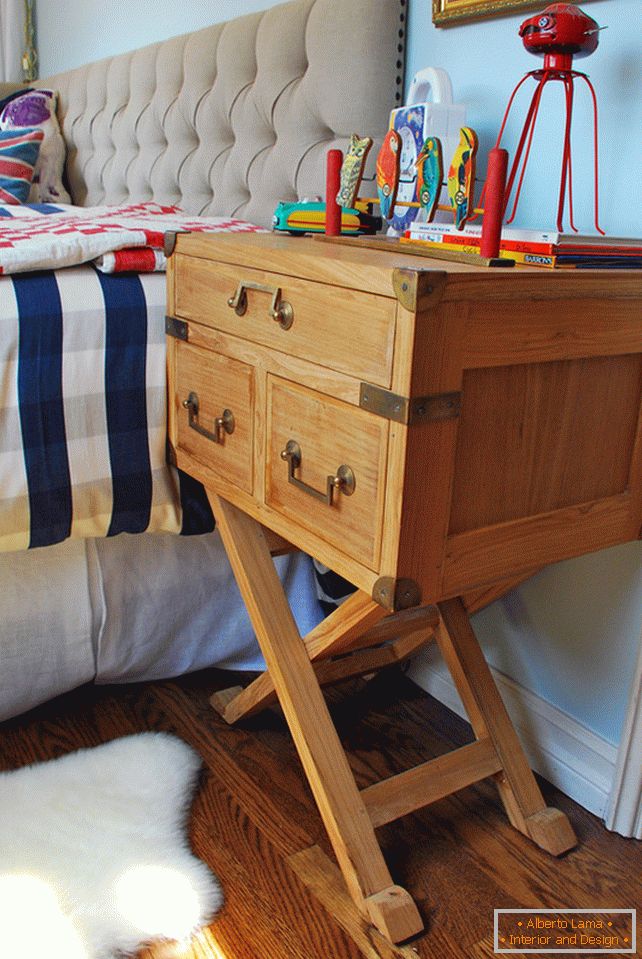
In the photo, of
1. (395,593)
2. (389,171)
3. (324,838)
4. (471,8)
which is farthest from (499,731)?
(471,8)

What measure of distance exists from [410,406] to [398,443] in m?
0.04

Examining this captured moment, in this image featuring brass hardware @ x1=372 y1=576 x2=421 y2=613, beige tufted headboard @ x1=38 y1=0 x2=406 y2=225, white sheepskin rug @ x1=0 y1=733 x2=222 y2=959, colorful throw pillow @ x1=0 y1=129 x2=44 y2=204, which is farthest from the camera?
colorful throw pillow @ x1=0 y1=129 x2=44 y2=204

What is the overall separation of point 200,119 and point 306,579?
117 centimetres

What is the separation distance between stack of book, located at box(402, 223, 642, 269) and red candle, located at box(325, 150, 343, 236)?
0.90 ft

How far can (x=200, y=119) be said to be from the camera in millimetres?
2037

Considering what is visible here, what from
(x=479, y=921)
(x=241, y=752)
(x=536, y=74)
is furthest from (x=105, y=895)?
(x=536, y=74)

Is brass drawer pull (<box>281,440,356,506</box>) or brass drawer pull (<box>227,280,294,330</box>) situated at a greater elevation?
brass drawer pull (<box>227,280,294,330</box>)

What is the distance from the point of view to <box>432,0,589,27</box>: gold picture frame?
120cm

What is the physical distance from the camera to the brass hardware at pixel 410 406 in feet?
2.66

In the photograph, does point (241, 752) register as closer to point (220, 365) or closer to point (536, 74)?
point (220, 365)

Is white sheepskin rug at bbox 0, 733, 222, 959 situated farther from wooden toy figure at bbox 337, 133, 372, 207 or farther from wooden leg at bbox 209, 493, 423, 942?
wooden toy figure at bbox 337, 133, 372, 207

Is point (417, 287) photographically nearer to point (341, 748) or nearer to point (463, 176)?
point (463, 176)

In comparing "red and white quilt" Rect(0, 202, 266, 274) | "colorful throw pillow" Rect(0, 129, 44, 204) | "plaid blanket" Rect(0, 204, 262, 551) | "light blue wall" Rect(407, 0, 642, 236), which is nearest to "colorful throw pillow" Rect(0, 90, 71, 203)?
"colorful throw pillow" Rect(0, 129, 44, 204)


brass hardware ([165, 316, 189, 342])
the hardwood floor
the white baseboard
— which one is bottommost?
the hardwood floor
